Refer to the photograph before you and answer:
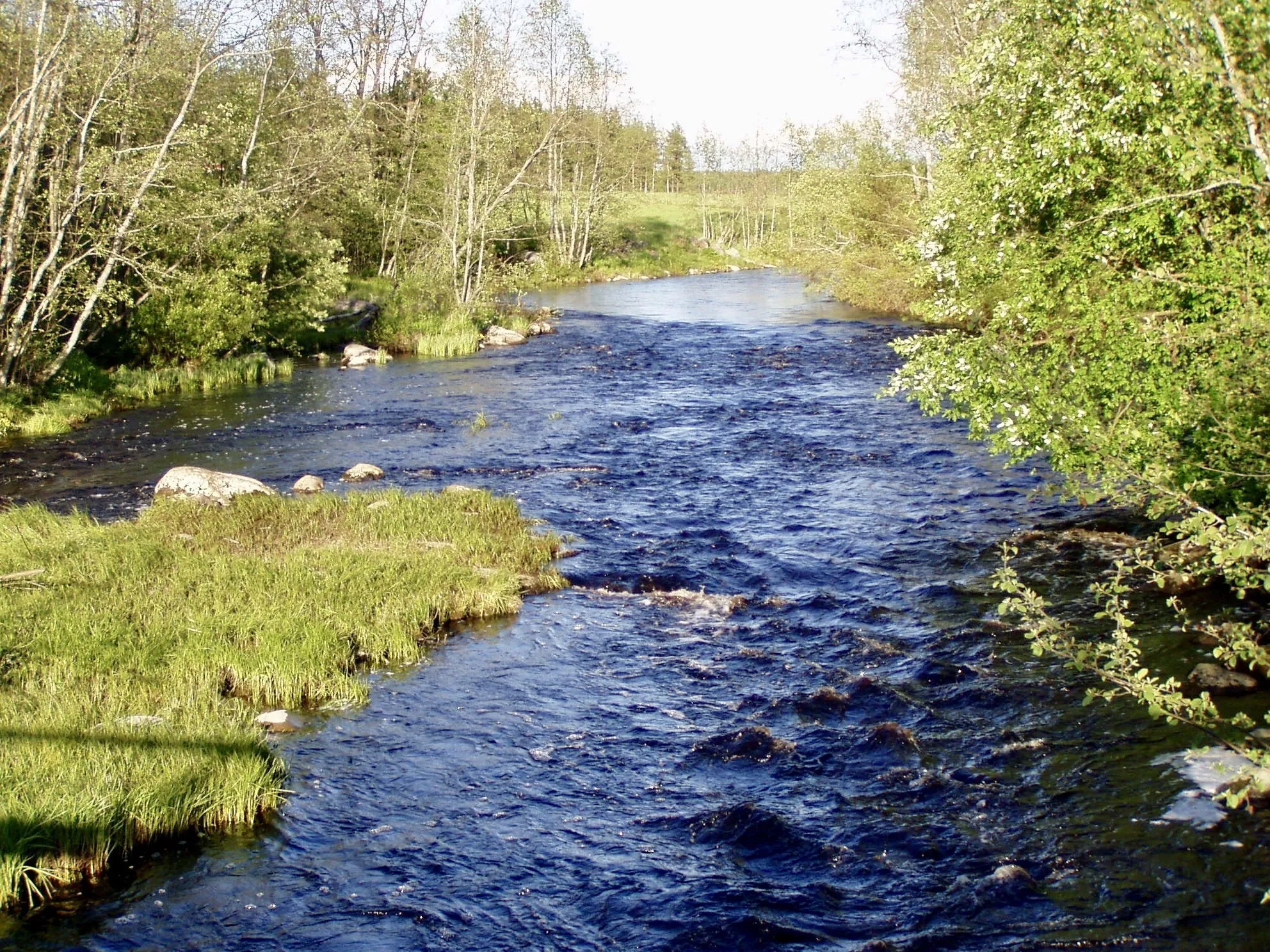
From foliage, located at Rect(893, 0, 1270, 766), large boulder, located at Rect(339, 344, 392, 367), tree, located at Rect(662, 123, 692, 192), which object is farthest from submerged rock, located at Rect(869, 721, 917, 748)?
tree, located at Rect(662, 123, 692, 192)

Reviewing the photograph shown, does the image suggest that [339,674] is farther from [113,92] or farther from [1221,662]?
[113,92]

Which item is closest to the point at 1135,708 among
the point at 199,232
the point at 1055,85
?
the point at 1055,85

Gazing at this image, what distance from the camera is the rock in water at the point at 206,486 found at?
58.5 feet

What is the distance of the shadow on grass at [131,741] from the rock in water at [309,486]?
954 cm

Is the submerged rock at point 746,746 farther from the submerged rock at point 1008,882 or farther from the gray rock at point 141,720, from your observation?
the gray rock at point 141,720

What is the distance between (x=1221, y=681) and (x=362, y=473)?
14.5m

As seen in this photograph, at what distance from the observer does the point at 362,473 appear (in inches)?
797

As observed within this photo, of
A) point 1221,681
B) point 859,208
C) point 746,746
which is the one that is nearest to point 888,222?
point 859,208

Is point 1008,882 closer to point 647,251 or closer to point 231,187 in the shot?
point 231,187

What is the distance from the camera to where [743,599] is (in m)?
14.5

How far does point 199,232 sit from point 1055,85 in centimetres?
2276

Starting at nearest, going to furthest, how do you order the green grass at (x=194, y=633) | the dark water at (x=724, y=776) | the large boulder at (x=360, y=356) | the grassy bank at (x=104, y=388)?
the dark water at (x=724, y=776) → the green grass at (x=194, y=633) → the grassy bank at (x=104, y=388) → the large boulder at (x=360, y=356)

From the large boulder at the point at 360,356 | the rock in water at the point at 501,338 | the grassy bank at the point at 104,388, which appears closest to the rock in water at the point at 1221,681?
the grassy bank at the point at 104,388

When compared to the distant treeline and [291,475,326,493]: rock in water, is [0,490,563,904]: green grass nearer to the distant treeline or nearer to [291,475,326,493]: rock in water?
[291,475,326,493]: rock in water
